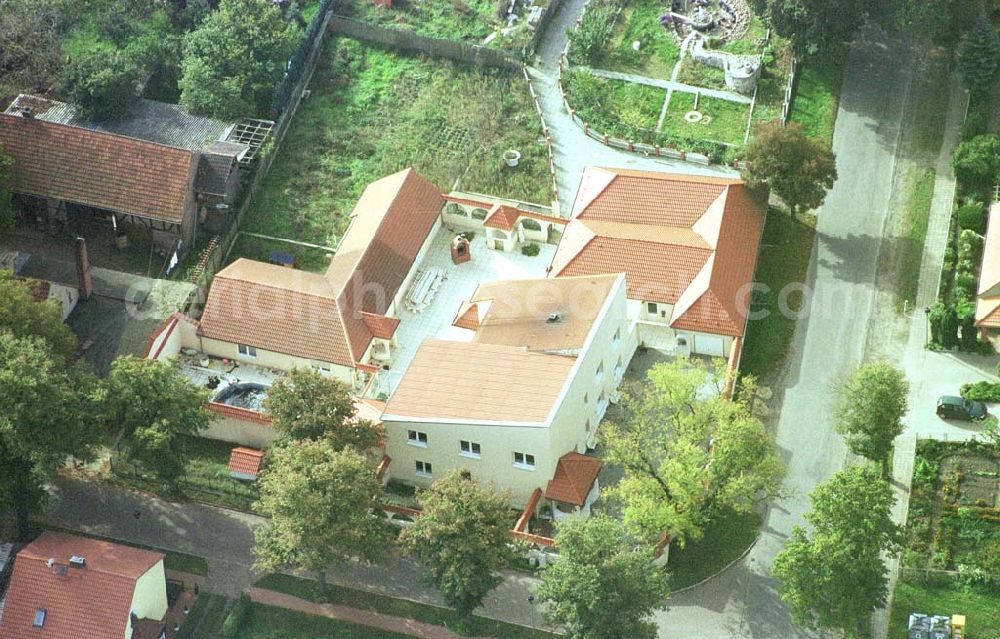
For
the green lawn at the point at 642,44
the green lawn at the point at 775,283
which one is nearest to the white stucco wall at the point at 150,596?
the green lawn at the point at 775,283

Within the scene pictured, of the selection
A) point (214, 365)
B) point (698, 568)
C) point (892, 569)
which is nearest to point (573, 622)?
point (698, 568)

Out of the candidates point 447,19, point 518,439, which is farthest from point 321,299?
point 447,19

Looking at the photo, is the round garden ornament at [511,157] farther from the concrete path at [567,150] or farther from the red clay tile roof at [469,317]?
the red clay tile roof at [469,317]

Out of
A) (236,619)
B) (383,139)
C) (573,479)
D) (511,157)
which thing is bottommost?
(236,619)

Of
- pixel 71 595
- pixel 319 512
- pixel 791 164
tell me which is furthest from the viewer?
pixel 791 164

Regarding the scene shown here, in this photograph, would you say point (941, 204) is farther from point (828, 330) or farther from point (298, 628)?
point (298, 628)

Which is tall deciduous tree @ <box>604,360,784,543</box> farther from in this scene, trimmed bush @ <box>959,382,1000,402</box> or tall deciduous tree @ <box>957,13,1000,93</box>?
tall deciduous tree @ <box>957,13,1000,93</box>
